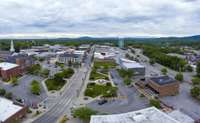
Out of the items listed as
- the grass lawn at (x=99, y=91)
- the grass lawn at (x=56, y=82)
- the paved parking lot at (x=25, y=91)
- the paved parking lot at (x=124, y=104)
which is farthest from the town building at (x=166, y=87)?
the paved parking lot at (x=25, y=91)

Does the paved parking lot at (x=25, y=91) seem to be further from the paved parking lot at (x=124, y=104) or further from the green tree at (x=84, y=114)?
the green tree at (x=84, y=114)

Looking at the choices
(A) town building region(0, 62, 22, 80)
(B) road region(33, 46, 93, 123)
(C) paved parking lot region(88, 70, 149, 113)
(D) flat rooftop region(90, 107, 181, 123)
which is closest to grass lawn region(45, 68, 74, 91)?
(B) road region(33, 46, 93, 123)

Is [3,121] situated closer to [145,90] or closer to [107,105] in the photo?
[107,105]

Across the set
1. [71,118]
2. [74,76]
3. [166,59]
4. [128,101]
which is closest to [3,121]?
[71,118]

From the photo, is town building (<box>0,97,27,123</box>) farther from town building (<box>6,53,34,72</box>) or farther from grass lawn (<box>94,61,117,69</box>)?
grass lawn (<box>94,61,117,69</box>)

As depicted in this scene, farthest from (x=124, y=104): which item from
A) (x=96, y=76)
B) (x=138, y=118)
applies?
(x=96, y=76)

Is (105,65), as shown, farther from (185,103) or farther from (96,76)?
(185,103)
